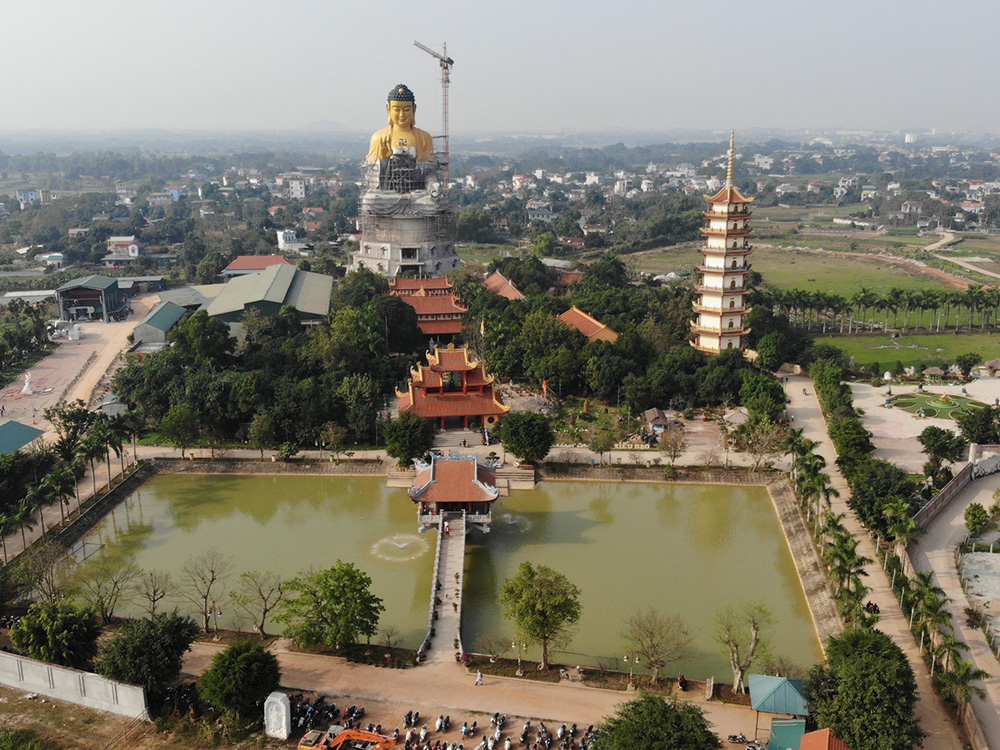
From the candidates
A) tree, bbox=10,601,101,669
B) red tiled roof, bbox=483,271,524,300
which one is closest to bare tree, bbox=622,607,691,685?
tree, bbox=10,601,101,669

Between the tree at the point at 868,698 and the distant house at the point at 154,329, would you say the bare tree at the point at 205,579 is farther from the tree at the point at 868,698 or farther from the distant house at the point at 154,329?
the distant house at the point at 154,329

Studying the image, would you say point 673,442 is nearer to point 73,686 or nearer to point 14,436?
point 73,686

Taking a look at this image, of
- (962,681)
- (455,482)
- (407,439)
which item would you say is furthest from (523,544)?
(962,681)

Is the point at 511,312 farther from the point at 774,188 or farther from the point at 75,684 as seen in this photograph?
the point at 774,188

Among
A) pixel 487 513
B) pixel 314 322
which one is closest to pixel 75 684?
pixel 487 513

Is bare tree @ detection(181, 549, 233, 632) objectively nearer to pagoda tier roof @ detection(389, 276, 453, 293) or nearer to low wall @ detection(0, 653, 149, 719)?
low wall @ detection(0, 653, 149, 719)

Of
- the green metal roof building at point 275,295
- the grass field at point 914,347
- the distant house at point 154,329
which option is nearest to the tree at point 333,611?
the green metal roof building at point 275,295

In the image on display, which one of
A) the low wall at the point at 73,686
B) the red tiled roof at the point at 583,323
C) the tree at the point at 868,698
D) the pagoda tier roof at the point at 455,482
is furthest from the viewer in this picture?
the red tiled roof at the point at 583,323
